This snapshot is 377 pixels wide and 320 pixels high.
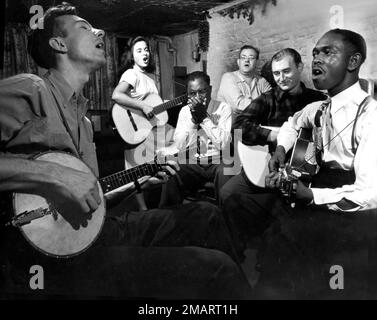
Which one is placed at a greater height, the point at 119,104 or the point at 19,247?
the point at 119,104

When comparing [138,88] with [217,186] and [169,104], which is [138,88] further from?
[217,186]

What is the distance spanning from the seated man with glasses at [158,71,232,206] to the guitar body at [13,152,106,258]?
48 centimetres

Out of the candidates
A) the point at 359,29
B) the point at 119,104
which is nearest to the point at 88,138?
the point at 119,104

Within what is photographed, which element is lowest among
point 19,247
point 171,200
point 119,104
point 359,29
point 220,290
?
point 220,290

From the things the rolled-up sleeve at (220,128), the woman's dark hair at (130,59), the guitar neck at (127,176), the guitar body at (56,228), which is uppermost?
the woman's dark hair at (130,59)

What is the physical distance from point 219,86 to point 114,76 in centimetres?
69

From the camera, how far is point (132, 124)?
136 inches

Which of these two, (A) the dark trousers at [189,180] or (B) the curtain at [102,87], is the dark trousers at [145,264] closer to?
(A) the dark trousers at [189,180]

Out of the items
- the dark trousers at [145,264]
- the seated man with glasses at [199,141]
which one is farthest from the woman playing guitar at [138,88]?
the dark trousers at [145,264]

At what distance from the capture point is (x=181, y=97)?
348 cm

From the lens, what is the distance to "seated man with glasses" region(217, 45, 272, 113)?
11.3ft

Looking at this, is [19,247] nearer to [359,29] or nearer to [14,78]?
[14,78]

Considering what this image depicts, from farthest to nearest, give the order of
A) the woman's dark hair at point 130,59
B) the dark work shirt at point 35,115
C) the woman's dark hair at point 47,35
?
the woman's dark hair at point 130,59
the woman's dark hair at point 47,35
the dark work shirt at point 35,115

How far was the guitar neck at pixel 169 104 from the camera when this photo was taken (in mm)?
3459
